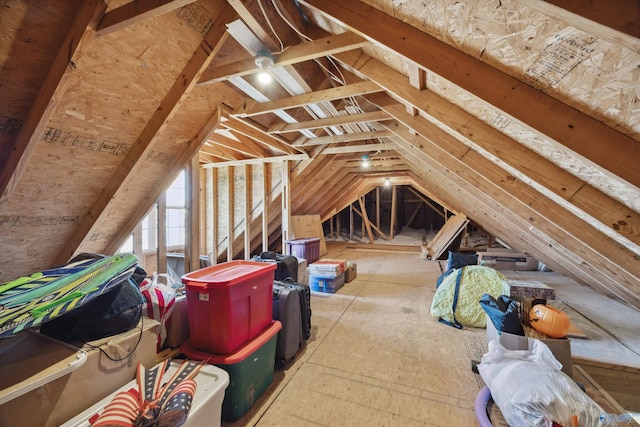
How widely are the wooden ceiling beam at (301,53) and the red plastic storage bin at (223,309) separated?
58.0 inches

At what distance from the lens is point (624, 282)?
2043mm

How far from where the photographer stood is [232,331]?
4.68ft

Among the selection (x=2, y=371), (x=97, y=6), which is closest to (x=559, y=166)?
(x=97, y=6)

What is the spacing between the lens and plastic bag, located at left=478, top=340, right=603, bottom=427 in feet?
3.84

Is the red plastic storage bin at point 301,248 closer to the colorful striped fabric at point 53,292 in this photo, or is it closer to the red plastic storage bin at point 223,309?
the red plastic storage bin at point 223,309

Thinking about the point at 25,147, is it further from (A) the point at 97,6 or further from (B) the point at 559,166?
(B) the point at 559,166

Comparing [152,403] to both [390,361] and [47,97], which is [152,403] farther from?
[390,361]

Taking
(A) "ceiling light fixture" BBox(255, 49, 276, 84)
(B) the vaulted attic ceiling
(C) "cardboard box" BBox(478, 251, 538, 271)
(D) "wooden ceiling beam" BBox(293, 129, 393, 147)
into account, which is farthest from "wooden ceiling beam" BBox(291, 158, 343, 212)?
(C) "cardboard box" BBox(478, 251, 538, 271)

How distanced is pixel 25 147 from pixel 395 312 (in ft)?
11.2

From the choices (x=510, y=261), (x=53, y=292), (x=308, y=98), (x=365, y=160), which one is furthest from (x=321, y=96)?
(x=510, y=261)

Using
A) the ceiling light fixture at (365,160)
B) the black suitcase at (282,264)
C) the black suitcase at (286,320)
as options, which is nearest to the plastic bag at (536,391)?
the black suitcase at (286,320)

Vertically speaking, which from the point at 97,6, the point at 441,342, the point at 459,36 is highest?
the point at 97,6

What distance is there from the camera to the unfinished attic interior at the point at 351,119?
836mm

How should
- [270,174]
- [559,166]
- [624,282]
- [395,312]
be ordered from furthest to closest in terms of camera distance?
[270,174]
[395,312]
[624,282]
[559,166]
